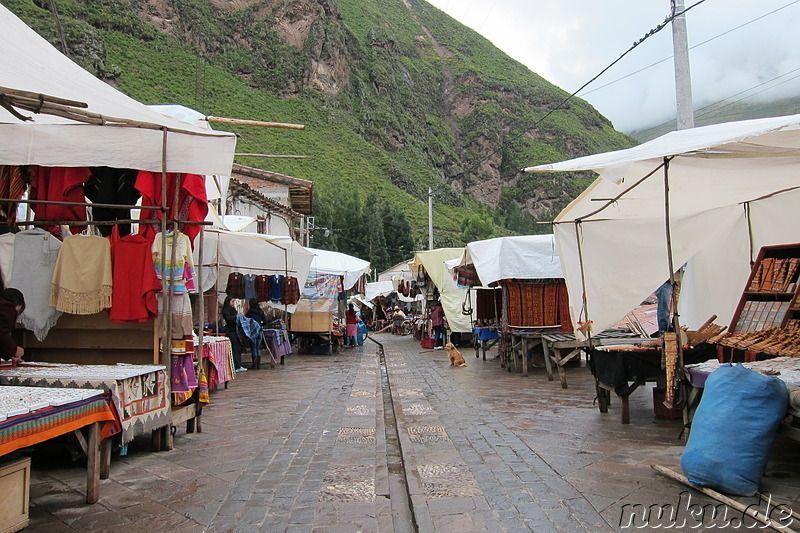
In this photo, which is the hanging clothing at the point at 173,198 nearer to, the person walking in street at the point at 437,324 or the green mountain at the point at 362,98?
the person walking in street at the point at 437,324

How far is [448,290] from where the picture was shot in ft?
56.7

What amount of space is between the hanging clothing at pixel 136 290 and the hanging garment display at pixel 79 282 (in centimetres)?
10

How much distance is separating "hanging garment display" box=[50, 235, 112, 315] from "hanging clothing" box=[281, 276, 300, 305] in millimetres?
7957

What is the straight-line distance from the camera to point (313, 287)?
54.5 feet

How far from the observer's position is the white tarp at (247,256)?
33.5 feet

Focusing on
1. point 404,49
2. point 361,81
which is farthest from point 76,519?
point 404,49

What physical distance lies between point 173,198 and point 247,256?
248 inches

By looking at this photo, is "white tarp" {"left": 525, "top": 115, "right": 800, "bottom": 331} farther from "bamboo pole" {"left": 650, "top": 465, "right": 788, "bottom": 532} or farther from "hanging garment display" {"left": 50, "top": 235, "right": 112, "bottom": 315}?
"hanging garment display" {"left": 50, "top": 235, "right": 112, "bottom": 315}

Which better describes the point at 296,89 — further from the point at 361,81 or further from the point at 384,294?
the point at 384,294

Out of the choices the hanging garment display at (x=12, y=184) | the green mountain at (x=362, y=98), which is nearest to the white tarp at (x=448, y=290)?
the green mountain at (x=362, y=98)

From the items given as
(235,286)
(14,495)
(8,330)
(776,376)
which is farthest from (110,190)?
(235,286)

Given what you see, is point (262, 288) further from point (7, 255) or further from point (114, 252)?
point (7, 255)

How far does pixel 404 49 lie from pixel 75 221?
114 metres

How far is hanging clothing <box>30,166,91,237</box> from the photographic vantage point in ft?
18.1
